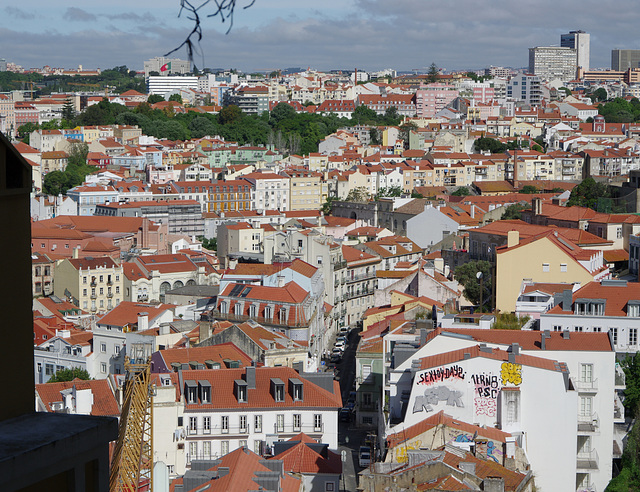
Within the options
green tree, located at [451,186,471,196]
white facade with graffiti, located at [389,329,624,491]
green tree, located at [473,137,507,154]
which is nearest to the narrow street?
white facade with graffiti, located at [389,329,624,491]

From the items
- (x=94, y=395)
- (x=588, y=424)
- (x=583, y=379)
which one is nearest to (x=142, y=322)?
(x=94, y=395)

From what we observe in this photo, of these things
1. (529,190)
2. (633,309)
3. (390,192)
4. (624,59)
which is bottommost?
(633,309)

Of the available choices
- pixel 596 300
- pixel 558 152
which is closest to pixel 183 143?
pixel 558 152

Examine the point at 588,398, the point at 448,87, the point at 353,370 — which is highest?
the point at 448,87

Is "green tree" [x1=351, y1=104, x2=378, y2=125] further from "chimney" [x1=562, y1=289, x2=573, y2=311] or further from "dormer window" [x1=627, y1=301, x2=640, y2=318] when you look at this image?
"dormer window" [x1=627, y1=301, x2=640, y2=318]

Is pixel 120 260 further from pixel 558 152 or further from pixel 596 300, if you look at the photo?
pixel 558 152

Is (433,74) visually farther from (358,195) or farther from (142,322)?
(142,322)
